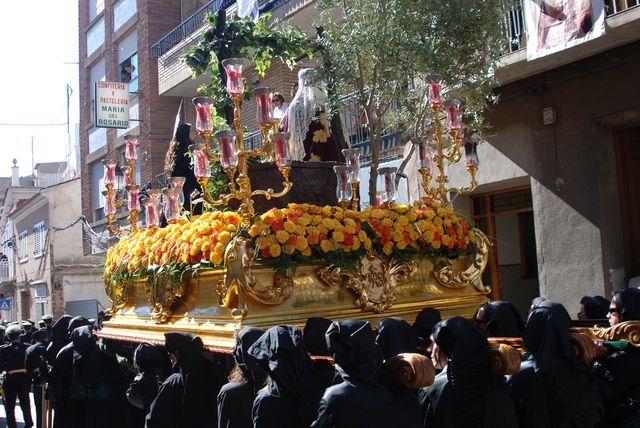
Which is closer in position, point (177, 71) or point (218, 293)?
point (218, 293)

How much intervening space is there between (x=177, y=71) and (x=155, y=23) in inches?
153

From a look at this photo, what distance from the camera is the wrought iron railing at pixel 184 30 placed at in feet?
59.2

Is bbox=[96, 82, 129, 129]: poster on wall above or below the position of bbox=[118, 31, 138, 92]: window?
below

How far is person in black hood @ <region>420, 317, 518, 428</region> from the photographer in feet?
10.6

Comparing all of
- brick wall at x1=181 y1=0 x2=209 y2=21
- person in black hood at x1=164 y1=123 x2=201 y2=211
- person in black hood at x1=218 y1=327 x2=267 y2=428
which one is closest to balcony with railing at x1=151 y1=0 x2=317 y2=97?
brick wall at x1=181 y1=0 x2=209 y2=21

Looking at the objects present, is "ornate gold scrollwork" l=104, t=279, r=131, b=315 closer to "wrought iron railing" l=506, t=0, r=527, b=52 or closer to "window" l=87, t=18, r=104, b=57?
"wrought iron railing" l=506, t=0, r=527, b=52

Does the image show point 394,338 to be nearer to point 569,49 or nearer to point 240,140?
point 240,140

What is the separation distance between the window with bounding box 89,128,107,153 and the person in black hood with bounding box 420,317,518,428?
903 inches

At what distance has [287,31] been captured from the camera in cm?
765

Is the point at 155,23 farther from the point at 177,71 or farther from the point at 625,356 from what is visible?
the point at 625,356

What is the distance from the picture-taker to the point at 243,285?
4.83 m

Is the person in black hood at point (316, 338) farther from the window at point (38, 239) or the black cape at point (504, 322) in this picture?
the window at point (38, 239)

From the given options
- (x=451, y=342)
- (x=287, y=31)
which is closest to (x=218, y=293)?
(x=451, y=342)

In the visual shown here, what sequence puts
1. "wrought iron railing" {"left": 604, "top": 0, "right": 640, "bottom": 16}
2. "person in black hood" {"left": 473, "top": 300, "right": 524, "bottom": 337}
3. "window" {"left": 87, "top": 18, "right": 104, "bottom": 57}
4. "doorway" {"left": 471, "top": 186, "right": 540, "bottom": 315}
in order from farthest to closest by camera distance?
"window" {"left": 87, "top": 18, "right": 104, "bottom": 57} < "doorway" {"left": 471, "top": 186, "right": 540, "bottom": 315} < "wrought iron railing" {"left": 604, "top": 0, "right": 640, "bottom": 16} < "person in black hood" {"left": 473, "top": 300, "right": 524, "bottom": 337}
